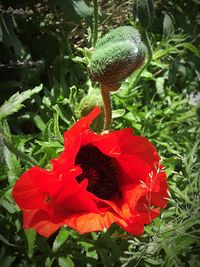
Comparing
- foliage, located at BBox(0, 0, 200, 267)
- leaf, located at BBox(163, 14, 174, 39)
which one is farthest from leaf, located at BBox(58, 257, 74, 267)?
leaf, located at BBox(163, 14, 174, 39)

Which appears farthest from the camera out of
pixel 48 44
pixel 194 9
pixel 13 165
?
pixel 194 9

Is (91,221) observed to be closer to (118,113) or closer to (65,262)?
(65,262)

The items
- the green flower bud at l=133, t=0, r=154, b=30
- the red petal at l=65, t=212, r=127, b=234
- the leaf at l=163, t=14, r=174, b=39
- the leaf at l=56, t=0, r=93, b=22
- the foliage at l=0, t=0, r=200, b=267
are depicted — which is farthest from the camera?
the leaf at l=163, t=14, r=174, b=39

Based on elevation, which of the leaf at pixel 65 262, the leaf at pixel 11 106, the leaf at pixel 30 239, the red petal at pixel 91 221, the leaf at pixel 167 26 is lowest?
the leaf at pixel 65 262

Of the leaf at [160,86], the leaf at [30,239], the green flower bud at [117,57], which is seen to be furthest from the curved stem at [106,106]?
the leaf at [160,86]

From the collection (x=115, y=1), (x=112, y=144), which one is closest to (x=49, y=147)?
(x=112, y=144)

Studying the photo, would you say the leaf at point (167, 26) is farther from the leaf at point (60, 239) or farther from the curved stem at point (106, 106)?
the leaf at point (60, 239)

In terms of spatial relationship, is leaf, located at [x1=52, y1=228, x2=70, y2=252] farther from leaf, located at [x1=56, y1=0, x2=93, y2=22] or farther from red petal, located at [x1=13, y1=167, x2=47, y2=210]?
leaf, located at [x1=56, y1=0, x2=93, y2=22]

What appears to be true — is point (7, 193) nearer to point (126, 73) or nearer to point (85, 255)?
point (85, 255)
